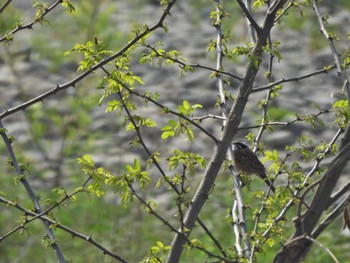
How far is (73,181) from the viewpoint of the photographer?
11.6 metres

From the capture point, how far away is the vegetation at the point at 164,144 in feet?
10.6

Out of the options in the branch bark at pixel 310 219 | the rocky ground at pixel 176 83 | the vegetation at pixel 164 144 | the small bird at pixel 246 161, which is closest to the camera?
the branch bark at pixel 310 219

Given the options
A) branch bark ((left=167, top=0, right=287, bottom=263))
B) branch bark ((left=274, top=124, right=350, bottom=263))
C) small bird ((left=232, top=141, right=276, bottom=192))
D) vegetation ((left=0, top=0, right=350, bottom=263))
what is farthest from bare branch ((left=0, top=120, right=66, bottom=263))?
small bird ((left=232, top=141, right=276, bottom=192))

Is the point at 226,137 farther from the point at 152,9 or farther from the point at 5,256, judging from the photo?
the point at 152,9

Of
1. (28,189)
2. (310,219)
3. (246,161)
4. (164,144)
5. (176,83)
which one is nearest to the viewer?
(310,219)

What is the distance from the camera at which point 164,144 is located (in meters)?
12.5

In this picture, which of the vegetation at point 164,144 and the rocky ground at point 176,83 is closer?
the vegetation at point 164,144

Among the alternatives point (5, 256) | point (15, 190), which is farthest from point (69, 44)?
point (5, 256)

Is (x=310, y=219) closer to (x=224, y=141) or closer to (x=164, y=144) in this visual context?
(x=224, y=141)

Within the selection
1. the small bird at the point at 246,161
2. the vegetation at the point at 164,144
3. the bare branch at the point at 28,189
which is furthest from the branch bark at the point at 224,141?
the small bird at the point at 246,161

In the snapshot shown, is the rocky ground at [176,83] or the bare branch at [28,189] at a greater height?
the rocky ground at [176,83]

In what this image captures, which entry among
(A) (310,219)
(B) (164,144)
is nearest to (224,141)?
(A) (310,219)

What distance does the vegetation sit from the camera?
3229 millimetres

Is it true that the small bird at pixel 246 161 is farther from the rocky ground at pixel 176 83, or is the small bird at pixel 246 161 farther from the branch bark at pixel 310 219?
the rocky ground at pixel 176 83
